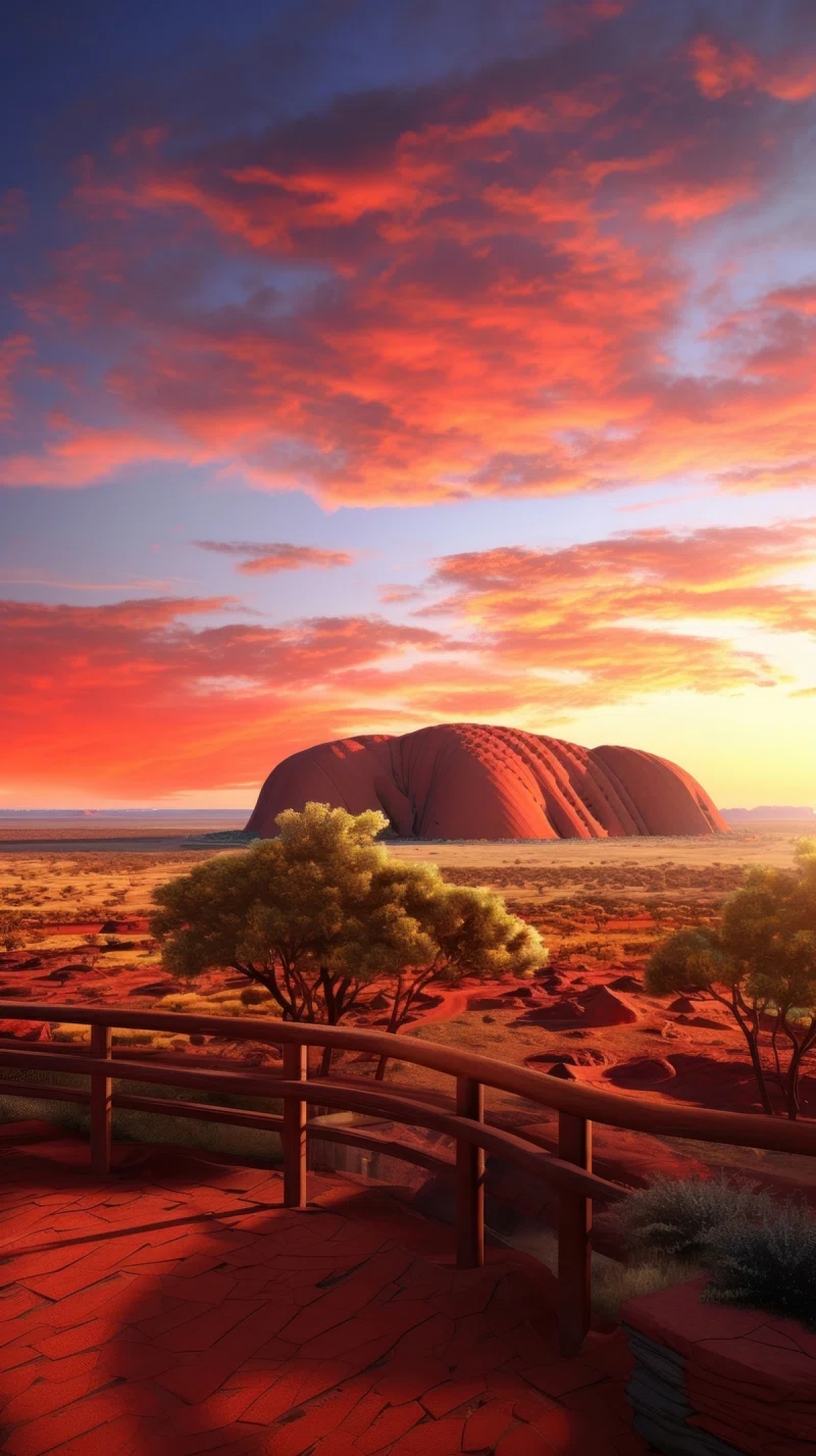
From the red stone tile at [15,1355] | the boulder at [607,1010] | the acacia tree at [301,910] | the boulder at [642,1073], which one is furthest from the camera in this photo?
the boulder at [607,1010]

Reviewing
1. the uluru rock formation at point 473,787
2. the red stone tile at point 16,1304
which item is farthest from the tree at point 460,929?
the uluru rock formation at point 473,787

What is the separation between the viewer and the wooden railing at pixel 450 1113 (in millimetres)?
4285

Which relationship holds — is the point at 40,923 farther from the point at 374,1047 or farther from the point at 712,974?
the point at 374,1047

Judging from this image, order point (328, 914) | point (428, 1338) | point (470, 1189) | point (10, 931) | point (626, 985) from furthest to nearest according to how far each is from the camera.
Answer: point (10, 931)
point (626, 985)
point (328, 914)
point (470, 1189)
point (428, 1338)

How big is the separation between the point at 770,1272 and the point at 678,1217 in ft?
3.25

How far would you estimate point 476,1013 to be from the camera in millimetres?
24344

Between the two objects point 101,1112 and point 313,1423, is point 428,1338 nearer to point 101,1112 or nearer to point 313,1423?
point 313,1423

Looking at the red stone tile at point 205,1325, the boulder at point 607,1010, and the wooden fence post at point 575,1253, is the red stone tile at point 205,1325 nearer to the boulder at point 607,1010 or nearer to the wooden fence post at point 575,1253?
the wooden fence post at point 575,1253

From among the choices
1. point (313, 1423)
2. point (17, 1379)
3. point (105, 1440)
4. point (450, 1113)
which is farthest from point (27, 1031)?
point (313, 1423)

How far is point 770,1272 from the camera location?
151 inches

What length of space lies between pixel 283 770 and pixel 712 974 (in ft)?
301

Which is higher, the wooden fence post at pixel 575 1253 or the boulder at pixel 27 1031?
the wooden fence post at pixel 575 1253

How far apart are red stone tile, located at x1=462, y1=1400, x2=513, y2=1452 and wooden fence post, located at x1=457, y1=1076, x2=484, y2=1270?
1293 mm

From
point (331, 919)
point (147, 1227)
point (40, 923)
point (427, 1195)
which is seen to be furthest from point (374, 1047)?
point (40, 923)
